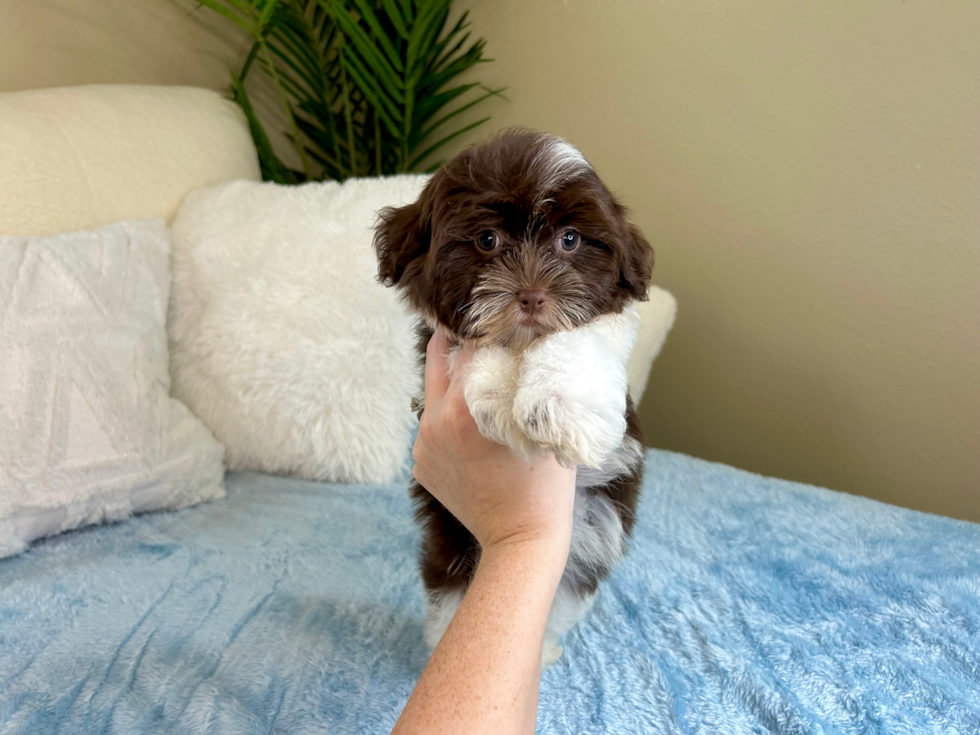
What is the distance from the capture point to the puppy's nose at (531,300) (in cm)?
98

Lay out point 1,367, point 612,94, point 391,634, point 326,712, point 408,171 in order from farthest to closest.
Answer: point 408,171 → point 612,94 → point 1,367 → point 391,634 → point 326,712

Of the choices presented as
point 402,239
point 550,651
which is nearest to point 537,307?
point 402,239

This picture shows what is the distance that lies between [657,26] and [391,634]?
211 cm

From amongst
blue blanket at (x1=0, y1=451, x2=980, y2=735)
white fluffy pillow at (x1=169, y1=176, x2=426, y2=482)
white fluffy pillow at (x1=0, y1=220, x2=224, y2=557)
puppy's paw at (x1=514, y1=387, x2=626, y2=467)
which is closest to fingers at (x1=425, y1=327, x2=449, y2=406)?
puppy's paw at (x1=514, y1=387, x2=626, y2=467)

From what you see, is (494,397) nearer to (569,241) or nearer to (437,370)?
(437,370)

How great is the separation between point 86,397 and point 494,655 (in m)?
1.32

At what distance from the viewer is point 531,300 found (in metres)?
0.98

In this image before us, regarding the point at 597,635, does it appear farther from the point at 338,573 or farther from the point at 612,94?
the point at 612,94

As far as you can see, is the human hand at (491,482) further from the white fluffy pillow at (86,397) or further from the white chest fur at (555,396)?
the white fluffy pillow at (86,397)

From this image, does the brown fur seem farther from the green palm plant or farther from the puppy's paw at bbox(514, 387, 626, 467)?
the green palm plant

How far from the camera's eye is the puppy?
0.89 m

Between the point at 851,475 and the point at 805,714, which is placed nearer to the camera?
the point at 805,714

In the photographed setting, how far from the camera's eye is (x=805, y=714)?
109cm

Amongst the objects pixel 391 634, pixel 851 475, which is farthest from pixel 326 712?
pixel 851 475
